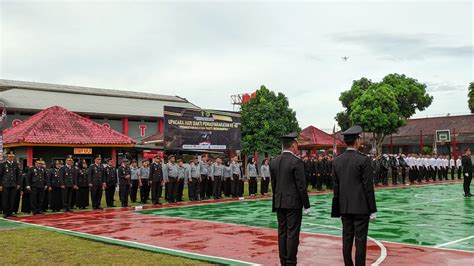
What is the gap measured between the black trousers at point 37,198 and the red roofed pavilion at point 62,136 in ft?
26.0

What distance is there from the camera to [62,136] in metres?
24.3

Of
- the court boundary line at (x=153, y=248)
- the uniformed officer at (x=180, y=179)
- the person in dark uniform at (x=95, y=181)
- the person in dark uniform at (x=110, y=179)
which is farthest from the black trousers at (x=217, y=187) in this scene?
the court boundary line at (x=153, y=248)

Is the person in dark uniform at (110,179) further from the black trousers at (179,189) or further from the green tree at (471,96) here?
the green tree at (471,96)

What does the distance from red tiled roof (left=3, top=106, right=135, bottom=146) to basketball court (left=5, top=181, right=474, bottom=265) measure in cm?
896

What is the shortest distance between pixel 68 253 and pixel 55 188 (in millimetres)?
8203

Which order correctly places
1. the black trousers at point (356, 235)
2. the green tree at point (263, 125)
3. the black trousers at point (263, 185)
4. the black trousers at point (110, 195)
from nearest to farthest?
the black trousers at point (356, 235)
the black trousers at point (110, 195)
the black trousers at point (263, 185)
the green tree at point (263, 125)

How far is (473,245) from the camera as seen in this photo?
8859mm

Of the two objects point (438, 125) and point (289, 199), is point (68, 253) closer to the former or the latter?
point (289, 199)

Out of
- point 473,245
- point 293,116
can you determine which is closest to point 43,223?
point 473,245

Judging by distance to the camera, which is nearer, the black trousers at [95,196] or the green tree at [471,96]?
the black trousers at [95,196]

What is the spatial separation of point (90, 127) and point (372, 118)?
21.3 metres

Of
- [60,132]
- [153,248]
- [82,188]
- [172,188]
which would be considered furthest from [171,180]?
[153,248]

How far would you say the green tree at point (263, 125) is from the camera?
36.8 metres

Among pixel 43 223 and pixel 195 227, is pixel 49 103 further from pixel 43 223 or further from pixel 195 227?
pixel 195 227
